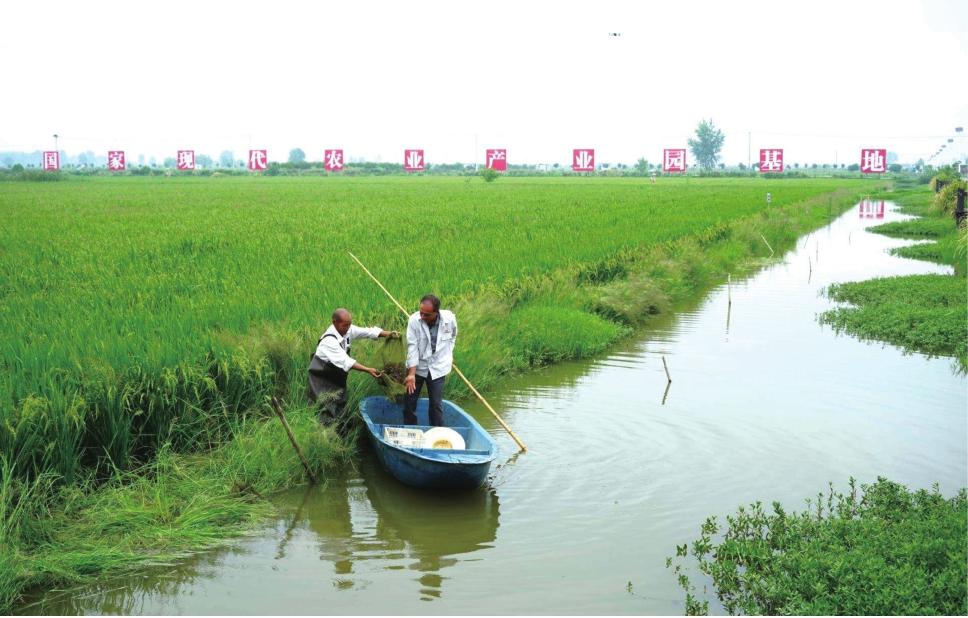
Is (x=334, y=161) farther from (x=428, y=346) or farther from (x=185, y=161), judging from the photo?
(x=428, y=346)

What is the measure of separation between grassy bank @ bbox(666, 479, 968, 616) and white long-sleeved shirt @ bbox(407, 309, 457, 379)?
2409 millimetres

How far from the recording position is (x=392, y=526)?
626cm

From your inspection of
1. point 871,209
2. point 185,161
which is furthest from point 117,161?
point 871,209

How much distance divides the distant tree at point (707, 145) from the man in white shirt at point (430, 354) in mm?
122496

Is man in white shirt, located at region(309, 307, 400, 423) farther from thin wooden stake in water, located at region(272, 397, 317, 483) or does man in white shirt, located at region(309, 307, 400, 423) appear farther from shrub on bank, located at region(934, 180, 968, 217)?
shrub on bank, located at region(934, 180, 968, 217)

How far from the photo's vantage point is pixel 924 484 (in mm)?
7023

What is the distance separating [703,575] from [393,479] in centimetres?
265

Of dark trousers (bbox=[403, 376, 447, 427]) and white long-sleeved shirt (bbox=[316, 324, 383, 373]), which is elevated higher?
white long-sleeved shirt (bbox=[316, 324, 383, 373])

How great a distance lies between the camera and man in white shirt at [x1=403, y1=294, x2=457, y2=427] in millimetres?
7211

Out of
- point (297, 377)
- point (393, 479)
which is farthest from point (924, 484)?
point (297, 377)

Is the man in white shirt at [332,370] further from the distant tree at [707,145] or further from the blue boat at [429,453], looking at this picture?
the distant tree at [707,145]

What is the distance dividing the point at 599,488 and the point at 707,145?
124m

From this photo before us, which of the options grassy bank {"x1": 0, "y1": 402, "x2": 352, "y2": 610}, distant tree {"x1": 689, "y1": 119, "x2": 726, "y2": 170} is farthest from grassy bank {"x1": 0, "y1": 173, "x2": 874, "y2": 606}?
distant tree {"x1": 689, "y1": 119, "x2": 726, "y2": 170}

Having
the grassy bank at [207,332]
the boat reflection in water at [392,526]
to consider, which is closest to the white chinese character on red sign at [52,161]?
the grassy bank at [207,332]
